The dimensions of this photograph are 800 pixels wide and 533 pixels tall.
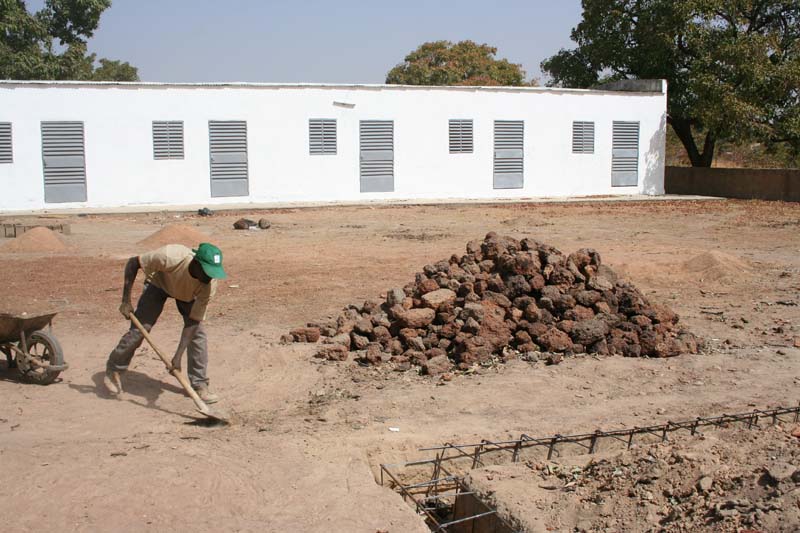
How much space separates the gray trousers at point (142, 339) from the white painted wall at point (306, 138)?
18953mm

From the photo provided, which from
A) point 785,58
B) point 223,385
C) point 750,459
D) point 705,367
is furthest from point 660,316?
point 785,58

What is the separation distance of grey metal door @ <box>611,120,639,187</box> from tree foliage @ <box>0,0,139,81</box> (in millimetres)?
20417

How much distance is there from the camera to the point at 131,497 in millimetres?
4879

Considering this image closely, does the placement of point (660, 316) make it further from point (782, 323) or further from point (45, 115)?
point (45, 115)

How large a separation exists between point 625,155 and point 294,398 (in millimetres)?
25904

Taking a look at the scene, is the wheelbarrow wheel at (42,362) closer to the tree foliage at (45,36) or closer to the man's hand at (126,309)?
the man's hand at (126,309)

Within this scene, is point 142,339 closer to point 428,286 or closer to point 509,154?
point 428,286

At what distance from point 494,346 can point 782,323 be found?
3.77 metres

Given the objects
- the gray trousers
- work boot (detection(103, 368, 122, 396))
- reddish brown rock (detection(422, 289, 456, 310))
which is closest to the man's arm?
the gray trousers

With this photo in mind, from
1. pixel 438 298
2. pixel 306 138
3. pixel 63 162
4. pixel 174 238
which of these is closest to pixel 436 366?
pixel 438 298

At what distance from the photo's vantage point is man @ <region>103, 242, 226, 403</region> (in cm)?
626

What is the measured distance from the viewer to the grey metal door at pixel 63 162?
2388cm

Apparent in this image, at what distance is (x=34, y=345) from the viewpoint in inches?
277

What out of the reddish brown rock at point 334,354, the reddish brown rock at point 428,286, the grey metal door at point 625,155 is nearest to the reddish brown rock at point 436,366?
the reddish brown rock at point 334,354
